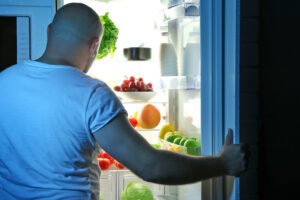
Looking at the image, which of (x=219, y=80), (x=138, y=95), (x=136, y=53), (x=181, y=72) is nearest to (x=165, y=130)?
(x=138, y=95)

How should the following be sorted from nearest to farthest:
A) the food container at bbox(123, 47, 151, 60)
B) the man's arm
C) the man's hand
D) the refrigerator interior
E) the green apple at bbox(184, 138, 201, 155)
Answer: the man's arm, the man's hand, the green apple at bbox(184, 138, 201, 155), the refrigerator interior, the food container at bbox(123, 47, 151, 60)

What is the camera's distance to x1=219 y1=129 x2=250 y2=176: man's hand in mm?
1045

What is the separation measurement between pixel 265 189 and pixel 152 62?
1361 mm

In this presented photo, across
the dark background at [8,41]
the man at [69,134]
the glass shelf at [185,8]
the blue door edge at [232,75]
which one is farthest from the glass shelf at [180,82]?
the dark background at [8,41]

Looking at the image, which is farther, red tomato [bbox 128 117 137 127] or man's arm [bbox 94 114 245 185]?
red tomato [bbox 128 117 137 127]

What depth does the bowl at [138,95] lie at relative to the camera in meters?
2.14

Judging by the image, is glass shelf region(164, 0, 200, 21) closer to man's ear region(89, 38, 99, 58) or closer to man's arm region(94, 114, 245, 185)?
man's ear region(89, 38, 99, 58)

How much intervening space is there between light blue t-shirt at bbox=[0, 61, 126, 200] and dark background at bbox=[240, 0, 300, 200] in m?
0.48

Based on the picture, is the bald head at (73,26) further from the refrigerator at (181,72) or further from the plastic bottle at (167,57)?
the plastic bottle at (167,57)

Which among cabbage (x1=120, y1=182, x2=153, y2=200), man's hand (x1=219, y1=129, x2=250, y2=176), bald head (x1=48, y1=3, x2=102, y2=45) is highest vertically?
Answer: bald head (x1=48, y1=3, x2=102, y2=45)

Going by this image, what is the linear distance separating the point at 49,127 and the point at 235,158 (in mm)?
598

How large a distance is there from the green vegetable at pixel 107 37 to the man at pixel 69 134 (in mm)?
919

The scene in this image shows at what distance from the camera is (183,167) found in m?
0.96

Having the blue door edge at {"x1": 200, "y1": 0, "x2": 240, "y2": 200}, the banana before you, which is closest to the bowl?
the banana
